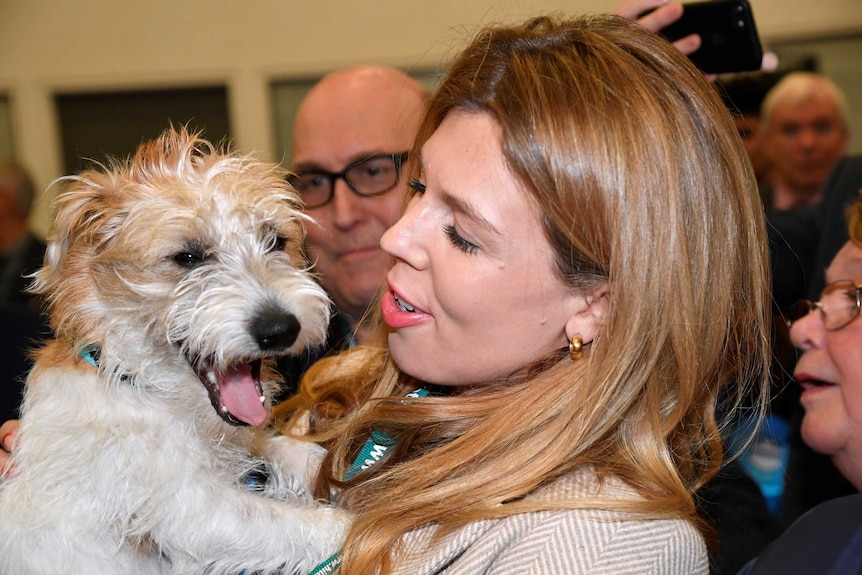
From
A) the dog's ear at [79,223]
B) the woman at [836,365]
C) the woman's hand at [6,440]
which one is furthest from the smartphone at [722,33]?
the woman's hand at [6,440]

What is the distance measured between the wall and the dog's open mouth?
614cm

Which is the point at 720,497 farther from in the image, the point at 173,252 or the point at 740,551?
the point at 173,252

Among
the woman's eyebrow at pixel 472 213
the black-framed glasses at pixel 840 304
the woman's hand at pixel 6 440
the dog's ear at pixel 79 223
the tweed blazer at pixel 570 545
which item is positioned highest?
the woman's eyebrow at pixel 472 213

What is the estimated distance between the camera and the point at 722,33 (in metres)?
2.30

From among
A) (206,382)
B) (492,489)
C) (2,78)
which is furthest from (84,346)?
(2,78)

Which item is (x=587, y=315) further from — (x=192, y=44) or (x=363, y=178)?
(x=192, y=44)

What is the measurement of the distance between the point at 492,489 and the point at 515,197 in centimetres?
56

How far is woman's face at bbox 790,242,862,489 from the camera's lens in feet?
6.25

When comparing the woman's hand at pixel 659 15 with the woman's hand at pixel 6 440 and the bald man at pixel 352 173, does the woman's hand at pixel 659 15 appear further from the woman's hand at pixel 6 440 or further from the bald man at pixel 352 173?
the woman's hand at pixel 6 440

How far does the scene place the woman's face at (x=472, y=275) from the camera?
1532 millimetres

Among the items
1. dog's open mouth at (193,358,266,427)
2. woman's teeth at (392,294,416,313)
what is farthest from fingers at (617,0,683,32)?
dog's open mouth at (193,358,266,427)

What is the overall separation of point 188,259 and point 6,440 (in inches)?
24.7

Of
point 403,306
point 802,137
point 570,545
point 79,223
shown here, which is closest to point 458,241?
point 403,306

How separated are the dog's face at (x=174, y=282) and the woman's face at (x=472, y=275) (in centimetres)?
30
